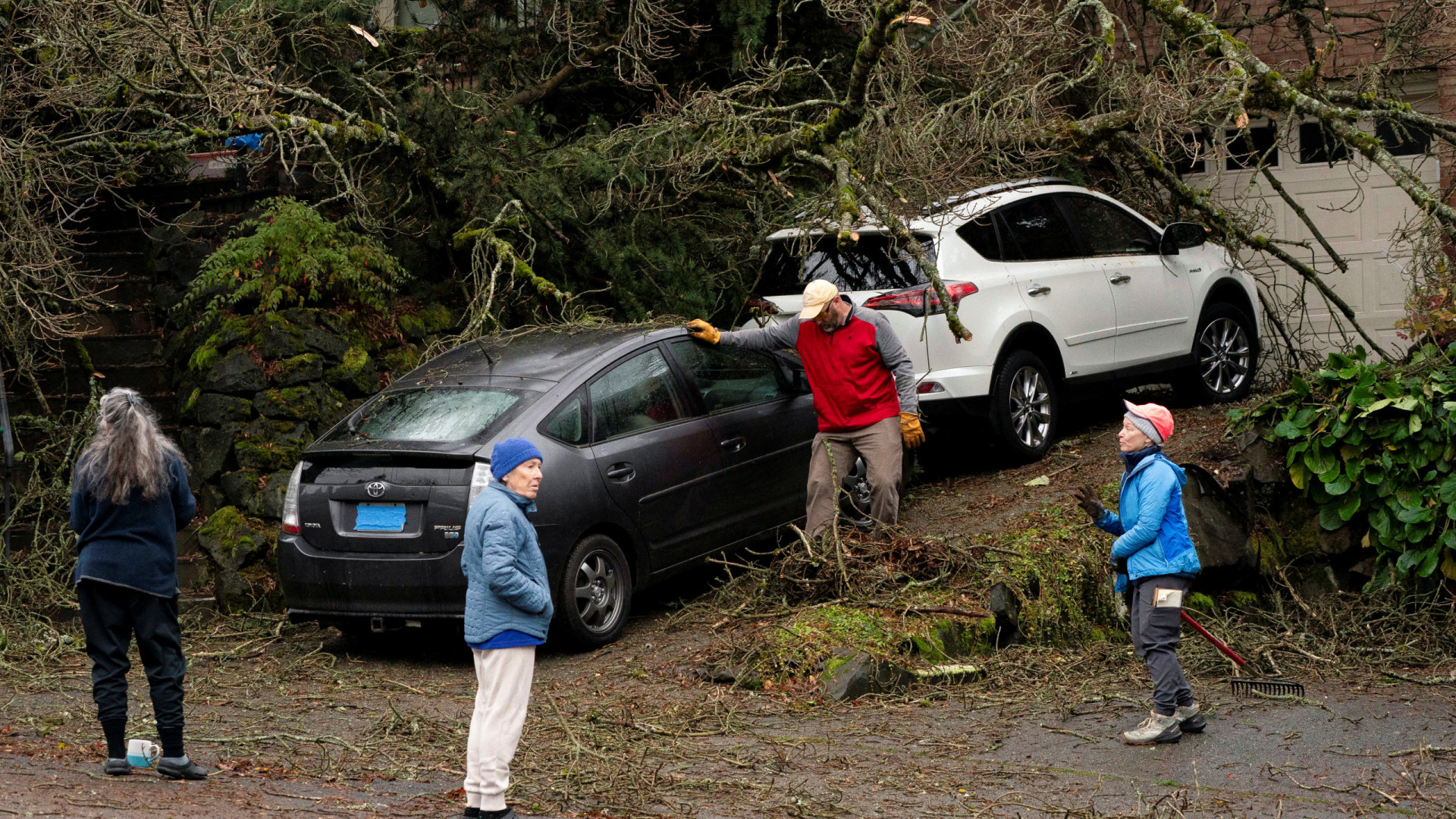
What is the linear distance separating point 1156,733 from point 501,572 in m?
2.91

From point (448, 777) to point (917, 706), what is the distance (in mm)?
2235

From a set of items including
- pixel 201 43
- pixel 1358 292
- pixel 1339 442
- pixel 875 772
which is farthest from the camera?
pixel 1358 292

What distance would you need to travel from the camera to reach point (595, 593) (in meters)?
7.31

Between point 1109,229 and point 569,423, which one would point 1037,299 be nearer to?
point 1109,229

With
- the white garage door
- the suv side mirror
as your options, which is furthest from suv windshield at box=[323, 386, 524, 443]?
the white garage door

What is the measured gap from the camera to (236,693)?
689cm

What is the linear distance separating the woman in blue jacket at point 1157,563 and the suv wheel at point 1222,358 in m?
5.33

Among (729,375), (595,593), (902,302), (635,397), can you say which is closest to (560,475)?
(595,593)

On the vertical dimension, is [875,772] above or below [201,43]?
below

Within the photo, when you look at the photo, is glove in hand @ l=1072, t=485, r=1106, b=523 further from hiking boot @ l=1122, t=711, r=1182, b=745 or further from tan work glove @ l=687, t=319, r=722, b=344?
tan work glove @ l=687, t=319, r=722, b=344

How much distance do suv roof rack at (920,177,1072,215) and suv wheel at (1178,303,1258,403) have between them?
180 cm

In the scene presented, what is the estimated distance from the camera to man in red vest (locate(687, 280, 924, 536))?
26.1 feet

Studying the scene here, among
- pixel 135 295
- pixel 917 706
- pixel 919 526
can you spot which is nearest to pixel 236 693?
pixel 917 706

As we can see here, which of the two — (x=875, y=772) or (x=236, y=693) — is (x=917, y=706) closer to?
(x=875, y=772)
